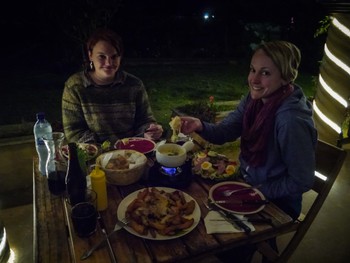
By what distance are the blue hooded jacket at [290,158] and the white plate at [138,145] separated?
2.64ft

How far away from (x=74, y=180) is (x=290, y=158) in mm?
1362

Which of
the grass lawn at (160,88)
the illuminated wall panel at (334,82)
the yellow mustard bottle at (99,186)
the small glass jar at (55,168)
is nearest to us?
the yellow mustard bottle at (99,186)

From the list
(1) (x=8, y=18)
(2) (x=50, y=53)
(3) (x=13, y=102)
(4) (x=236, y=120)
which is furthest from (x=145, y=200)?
(1) (x=8, y=18)

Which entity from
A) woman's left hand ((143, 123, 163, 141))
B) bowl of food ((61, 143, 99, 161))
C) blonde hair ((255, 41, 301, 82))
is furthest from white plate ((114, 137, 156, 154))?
blonde hair ((255, 41, 301, 82))

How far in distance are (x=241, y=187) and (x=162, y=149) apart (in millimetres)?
581

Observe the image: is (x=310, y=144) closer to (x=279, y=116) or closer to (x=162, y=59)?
(x=279, y=116)

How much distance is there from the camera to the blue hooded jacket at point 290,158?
2006mm

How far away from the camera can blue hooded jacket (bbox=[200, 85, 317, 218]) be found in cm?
201

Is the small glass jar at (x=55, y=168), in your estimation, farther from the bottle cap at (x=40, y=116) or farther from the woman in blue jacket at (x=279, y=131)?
the woman in blue jacket at (x=279, y=131)

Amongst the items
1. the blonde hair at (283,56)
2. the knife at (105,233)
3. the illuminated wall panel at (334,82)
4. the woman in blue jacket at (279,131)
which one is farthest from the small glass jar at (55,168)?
the illuminated wall panel at (334,82)

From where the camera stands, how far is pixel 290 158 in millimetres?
2029

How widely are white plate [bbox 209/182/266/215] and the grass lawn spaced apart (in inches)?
154

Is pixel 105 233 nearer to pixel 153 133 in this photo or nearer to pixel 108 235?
pixel 108 235

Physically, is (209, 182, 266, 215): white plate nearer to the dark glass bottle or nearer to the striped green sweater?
the dark glass bottle
